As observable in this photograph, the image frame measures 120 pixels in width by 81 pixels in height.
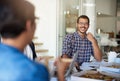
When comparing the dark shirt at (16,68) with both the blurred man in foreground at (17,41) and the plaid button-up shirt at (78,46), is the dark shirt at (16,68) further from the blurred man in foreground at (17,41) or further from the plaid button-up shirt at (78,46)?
the plaid button-up shirt at (78,46)

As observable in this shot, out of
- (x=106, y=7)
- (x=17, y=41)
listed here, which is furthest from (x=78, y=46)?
(x=106, y=7)

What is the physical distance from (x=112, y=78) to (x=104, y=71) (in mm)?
184

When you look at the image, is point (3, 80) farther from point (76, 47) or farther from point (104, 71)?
point (76, 47)

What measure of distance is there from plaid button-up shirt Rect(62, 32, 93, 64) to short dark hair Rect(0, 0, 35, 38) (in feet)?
6.21

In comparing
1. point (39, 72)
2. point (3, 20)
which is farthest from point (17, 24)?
point (39, 72)

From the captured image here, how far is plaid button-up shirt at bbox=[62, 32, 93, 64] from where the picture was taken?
2.71m

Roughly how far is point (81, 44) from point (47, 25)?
9.29 ft

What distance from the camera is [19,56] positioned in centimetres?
78

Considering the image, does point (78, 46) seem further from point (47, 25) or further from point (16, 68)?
point (47, 25)

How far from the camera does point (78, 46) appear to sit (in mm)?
2768

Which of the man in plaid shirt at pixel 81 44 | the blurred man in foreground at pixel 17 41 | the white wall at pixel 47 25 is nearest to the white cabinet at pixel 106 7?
the white wall at pixel 47 25

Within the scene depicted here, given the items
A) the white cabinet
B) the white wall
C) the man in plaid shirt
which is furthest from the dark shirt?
the white cabinet

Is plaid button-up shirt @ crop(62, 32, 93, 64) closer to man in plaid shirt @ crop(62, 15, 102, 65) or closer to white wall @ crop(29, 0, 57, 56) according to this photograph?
man in plaid shirt @ crop(62, 15, 102, 65)

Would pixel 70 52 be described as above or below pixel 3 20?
below
